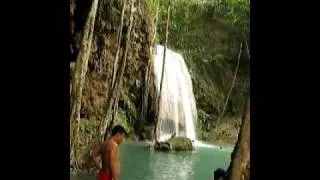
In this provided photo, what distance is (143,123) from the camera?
→ 2475 cm

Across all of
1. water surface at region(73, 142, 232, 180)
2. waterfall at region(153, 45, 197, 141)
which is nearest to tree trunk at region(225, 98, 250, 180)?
water surface at region(73, 142, 232, 180)

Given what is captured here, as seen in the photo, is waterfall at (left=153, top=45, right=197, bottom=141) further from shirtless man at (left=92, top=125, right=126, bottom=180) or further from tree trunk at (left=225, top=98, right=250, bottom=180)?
tree trunk at (left=225, top=98, right=250, bottom=180)

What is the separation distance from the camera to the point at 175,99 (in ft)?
84.3

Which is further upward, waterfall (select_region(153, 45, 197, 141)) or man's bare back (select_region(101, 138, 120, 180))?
waterfall (select_region(153, 45, 197, 141))

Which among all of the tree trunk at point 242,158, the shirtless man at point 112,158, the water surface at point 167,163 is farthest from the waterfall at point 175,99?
the tree trunk at point 242,158

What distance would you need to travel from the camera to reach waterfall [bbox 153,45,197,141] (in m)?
25.2

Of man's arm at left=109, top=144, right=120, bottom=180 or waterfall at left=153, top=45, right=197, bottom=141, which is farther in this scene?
waterfall at left=153, top=45, right=197, bottom=141

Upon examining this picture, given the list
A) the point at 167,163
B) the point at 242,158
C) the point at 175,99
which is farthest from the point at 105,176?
the point at 175,99

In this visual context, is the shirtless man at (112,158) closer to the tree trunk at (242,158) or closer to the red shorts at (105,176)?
the red shorts at (105,176)

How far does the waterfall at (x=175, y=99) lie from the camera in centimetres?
2525
